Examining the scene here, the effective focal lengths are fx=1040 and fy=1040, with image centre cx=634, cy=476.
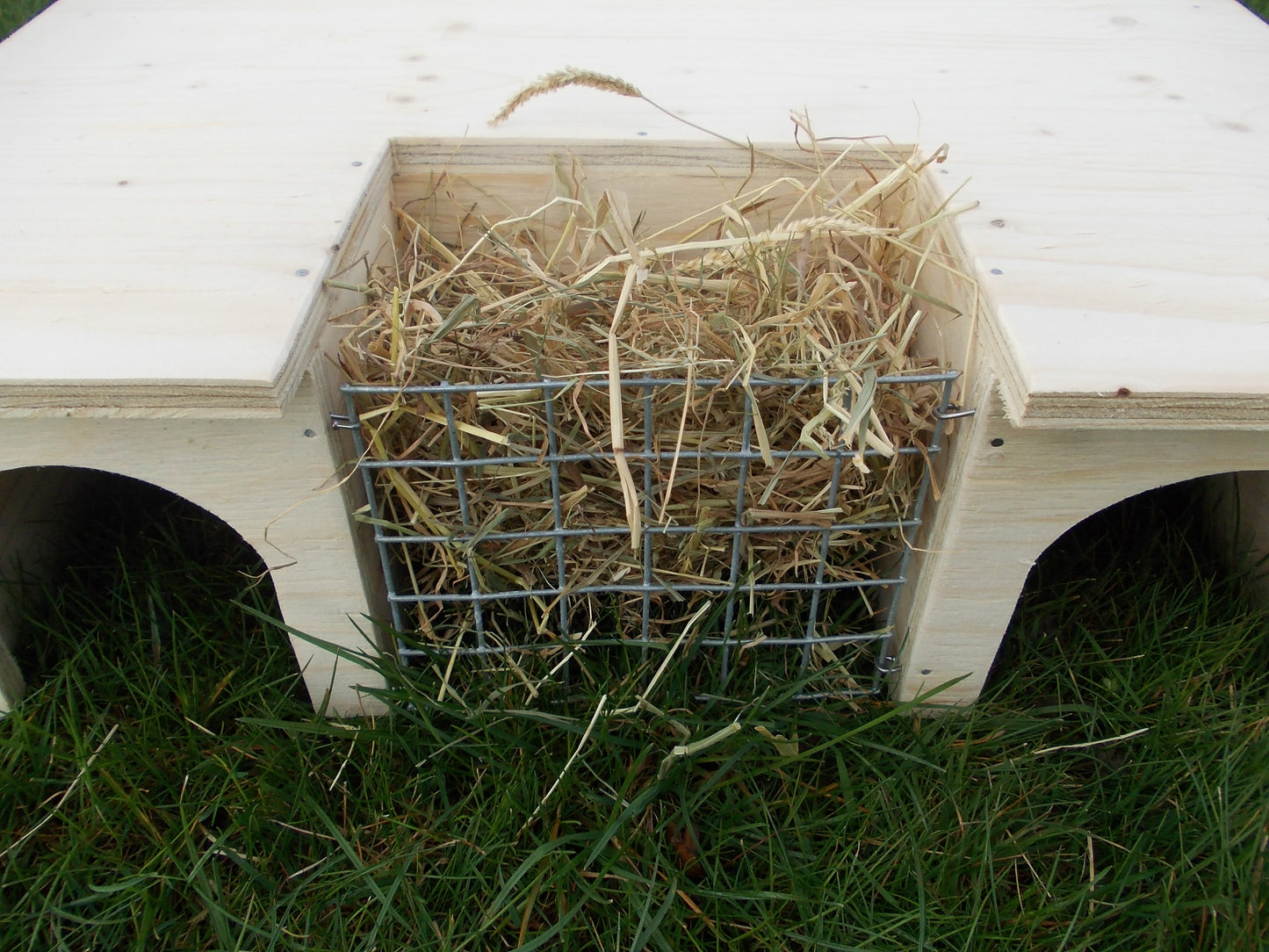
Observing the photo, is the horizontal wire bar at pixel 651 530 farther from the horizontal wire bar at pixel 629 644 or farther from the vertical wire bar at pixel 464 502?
the horizontal wire bar at pixel 629 644

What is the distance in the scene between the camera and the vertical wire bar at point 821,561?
1268 mm

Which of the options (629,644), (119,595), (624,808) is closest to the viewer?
(624,808)

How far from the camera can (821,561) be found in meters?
1.34

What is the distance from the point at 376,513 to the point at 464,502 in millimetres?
119

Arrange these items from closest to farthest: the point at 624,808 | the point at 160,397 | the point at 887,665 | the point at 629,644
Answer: the point at 160,397
the point at 624,808
the point at 629,644
the point at 887,665

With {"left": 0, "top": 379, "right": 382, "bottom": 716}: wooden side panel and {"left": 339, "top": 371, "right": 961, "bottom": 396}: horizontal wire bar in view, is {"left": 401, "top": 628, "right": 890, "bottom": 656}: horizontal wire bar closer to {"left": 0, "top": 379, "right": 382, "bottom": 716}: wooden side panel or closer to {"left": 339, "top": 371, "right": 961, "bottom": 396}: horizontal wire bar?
{"left": 0, "top": 379, "right": 382, "bottom": 716}: wooden side panel

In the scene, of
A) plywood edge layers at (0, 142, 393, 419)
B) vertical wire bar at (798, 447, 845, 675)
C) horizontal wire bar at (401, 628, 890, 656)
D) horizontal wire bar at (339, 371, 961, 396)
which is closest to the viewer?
plywood edge layers at (0, 142, 393, 419)

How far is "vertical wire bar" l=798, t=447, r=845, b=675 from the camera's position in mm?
1268

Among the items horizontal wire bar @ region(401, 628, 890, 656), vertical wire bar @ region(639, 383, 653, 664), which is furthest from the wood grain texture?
horizontal wire bar @ region(401, 628, 890, 656)

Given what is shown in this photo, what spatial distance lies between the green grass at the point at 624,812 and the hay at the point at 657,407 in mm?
192

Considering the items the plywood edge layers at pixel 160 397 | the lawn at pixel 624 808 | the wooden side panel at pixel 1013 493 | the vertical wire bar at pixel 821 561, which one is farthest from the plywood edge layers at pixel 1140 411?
the plywood edge layers at pixel 160 397

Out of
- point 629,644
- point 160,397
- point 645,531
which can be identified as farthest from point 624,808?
point 160,397

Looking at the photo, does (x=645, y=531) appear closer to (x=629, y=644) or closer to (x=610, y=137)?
(x=629, y=644)

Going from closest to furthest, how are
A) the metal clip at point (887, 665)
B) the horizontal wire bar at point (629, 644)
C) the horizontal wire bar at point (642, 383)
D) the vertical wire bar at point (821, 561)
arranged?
the horizontal wire bar at point (642, 383), the vertical wire bar at point (821, 561), the horizontal wire bar at point (629, 644), the metal clip at point (887, 665)
